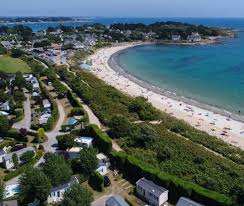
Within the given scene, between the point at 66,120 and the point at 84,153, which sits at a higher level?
the point at 84,153

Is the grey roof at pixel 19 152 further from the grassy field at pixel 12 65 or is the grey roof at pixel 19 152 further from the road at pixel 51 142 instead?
the grassy field at pixel 12 65

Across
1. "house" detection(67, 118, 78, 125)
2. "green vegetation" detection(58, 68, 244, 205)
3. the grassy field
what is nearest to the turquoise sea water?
"green vegetation" detection(58, 68, 244, 205)

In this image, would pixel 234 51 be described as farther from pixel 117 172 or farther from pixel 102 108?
pixel 117 172

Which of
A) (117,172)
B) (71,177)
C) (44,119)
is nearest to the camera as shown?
(71,177)

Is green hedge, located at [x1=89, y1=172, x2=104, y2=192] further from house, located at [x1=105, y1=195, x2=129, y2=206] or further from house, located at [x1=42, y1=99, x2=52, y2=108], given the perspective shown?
house, located at [x1=42, y1=99, x2=52, y2=108]

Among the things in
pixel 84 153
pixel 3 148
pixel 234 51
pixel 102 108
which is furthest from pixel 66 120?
pixel 234 51

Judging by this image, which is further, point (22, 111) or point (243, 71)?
point (243, 71)

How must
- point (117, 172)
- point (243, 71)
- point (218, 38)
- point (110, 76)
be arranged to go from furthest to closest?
point (218, 38), point (243, 71), point (110, 76), point (117, 172)

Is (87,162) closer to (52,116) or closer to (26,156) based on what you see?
(26,156)
